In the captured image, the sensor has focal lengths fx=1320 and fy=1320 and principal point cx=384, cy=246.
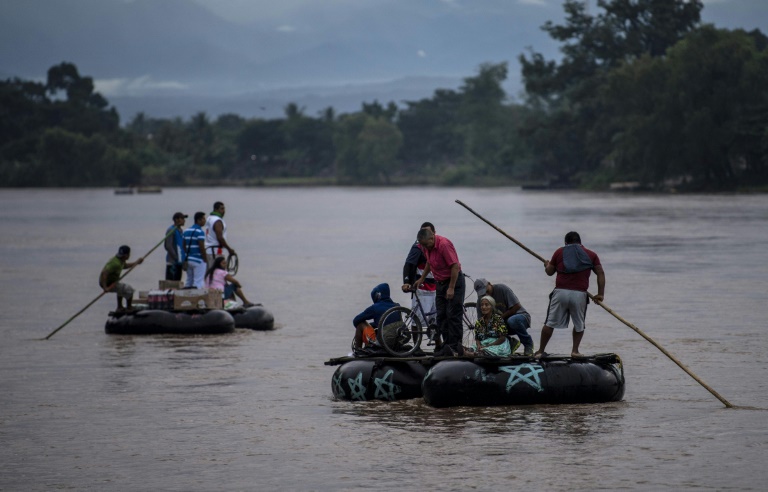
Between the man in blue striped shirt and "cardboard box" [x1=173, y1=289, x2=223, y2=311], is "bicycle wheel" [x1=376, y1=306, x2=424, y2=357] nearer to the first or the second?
"cardboard box" [x1=173, y1=289, x2=223, y2=311]

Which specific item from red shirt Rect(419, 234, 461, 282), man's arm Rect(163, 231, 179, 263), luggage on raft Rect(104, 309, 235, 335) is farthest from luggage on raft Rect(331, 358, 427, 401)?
man's arm Rect(163, 231, 179, 263)

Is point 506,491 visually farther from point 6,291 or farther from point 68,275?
point 68,275

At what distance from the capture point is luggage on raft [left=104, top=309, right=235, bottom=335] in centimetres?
2273

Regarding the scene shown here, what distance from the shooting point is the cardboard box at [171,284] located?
2289cm

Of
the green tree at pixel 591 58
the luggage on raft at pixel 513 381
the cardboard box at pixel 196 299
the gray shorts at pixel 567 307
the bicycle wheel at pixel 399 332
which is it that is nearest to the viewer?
the luggage on raft at pixel 513 381

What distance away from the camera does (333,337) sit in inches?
917

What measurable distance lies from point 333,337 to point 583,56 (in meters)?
121

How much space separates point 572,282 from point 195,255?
9355 millimetres

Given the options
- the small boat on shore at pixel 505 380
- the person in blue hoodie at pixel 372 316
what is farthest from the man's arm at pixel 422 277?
the small boat on shore at pixel 505 380

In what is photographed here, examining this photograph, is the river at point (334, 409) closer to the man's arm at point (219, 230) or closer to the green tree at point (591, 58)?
the man's arm at point (219, 230)

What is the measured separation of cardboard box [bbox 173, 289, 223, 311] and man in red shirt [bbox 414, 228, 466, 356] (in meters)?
7.74

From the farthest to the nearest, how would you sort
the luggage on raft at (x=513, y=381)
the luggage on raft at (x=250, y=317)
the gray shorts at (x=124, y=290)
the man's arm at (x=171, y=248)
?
the luggage on raft at (x=250, y=317) < the man's arm at (x=171, y=248) < the gray shorts at (x=124, y=290) < the luggage on raft at (x=513, y=381)

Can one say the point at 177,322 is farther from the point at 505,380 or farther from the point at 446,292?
the point at 505,380

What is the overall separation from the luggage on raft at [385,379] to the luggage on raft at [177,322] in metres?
7.24
